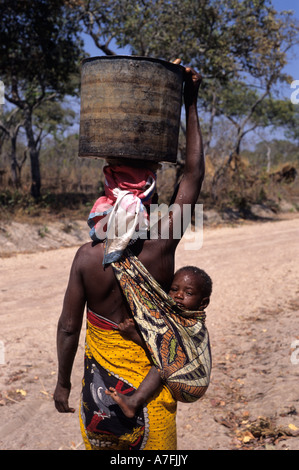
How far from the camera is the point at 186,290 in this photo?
182cm

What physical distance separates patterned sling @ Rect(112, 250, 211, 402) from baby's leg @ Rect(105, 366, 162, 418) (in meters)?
0.03

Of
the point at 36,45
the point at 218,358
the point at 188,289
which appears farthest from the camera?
the point at 36,45

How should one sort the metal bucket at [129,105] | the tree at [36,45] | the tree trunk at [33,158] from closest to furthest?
the metal bucket at [129,105]
the tree at [36,45]
the tree trunk at [33,158]

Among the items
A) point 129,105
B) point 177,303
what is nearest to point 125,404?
point 177,303

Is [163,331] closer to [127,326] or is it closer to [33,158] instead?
[127,326]

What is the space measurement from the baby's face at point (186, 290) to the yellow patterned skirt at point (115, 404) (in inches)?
9.3

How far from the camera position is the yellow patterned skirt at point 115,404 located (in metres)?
1.75

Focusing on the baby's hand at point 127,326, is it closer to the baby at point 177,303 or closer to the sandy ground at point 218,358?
the baby at point 177,303

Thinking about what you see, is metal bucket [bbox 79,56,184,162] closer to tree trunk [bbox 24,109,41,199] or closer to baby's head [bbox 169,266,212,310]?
baby's head [bbox 169,266,212,310]

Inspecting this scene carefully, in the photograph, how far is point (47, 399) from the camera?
3758 mm

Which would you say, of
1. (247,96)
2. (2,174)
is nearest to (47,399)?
(2,174)

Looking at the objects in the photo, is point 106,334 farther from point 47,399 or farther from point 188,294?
point 47,399

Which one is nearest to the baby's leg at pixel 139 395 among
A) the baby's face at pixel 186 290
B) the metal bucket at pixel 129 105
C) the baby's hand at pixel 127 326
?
the baby's hand at pixel 127 326

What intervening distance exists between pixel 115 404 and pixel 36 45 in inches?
436
